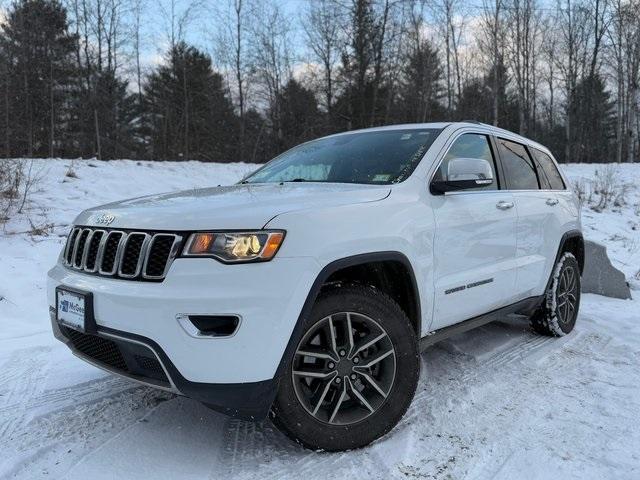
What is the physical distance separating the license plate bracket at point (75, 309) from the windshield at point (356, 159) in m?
1.57

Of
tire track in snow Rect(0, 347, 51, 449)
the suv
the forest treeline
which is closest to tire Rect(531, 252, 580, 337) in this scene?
the suv

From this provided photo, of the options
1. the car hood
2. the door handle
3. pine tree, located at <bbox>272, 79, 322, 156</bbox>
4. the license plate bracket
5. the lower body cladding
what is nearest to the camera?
the lower body cladding

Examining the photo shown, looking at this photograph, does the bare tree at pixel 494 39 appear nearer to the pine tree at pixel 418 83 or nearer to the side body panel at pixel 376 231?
the pine tree at pixel 418 83

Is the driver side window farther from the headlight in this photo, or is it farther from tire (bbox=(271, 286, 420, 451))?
the headlight

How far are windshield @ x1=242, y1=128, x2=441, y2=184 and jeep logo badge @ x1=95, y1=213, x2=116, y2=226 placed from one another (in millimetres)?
1308

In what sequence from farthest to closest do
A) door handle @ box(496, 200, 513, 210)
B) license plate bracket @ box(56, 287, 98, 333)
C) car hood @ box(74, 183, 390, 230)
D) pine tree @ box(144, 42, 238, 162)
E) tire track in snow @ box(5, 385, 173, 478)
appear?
pine tree @ box(144, 42, 238, 162) → door handle @ box(496, 200, 513, 210) → tire track in snow @ box(5, 385, 173, 478) → license plate bracket @ box(56, 287, 98, 333) → car hood @ box(74, 183, 390, 230)

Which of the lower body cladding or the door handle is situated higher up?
the door handle

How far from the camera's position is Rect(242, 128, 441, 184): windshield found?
3.17 metres

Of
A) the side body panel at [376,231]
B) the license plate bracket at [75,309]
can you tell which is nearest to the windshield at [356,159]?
the side body panel at [376,231]

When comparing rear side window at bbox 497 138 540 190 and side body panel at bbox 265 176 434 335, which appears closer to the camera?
side body panel at bbox 265 176 434 335

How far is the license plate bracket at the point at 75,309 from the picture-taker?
2.36 meters

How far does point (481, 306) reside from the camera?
345 cm

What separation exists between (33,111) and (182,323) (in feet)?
78.9

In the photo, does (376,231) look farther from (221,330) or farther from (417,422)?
(417,422)
